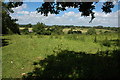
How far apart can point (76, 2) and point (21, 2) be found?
2440mm

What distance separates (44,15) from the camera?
620 cm

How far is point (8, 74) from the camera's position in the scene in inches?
211

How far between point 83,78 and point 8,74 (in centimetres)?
291

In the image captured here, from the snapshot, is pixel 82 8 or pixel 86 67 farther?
pixel 82 8

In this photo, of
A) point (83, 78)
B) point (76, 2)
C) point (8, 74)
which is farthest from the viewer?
point (76, 2)

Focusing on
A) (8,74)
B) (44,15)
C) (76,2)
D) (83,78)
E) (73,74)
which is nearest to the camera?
(83,78)

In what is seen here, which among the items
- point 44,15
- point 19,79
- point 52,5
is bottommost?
point 19,79

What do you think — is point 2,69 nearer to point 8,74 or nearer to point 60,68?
point 8,74

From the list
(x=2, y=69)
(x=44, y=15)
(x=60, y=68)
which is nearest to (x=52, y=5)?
(x=44, y=15)

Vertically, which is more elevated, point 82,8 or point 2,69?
point 82,8

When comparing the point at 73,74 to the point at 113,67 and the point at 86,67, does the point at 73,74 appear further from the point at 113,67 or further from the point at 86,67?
the point at 113,67

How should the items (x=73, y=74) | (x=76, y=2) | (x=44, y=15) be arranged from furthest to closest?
(x=44, y=15) → (x=76, y=2) → (x=73, y=74)

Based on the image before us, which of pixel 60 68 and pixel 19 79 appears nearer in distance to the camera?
pixel 19 79

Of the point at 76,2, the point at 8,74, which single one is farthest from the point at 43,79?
the point at 76,2
